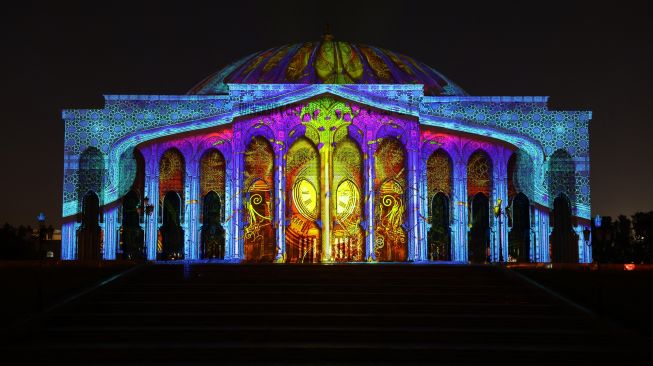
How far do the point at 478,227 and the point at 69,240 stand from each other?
55.8 ft

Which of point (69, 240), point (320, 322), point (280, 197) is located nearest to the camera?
point (320, 322)

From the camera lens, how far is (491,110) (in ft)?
128

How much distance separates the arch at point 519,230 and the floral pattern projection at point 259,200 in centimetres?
1018

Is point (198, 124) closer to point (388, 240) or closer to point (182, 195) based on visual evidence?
point (182, 195)

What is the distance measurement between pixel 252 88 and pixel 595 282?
19.7m

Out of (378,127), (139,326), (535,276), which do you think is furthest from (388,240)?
(139,326)

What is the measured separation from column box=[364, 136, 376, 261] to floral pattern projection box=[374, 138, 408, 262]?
46 cm

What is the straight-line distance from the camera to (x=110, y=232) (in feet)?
126

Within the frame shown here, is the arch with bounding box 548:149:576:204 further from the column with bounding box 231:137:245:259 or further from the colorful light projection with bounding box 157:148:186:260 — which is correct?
the colorful light projection with bounding box 157:148:186:260

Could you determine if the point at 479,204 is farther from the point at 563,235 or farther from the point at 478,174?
the point at 563,235

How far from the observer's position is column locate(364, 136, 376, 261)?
1527 inches

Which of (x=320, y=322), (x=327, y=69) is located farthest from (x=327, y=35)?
(x=320, y=322)

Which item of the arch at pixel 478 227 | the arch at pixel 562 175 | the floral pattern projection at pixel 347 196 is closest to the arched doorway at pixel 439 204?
the arch at pixel 478 227

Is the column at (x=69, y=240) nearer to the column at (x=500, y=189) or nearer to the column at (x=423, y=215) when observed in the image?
the column at (x=423, y=215)
